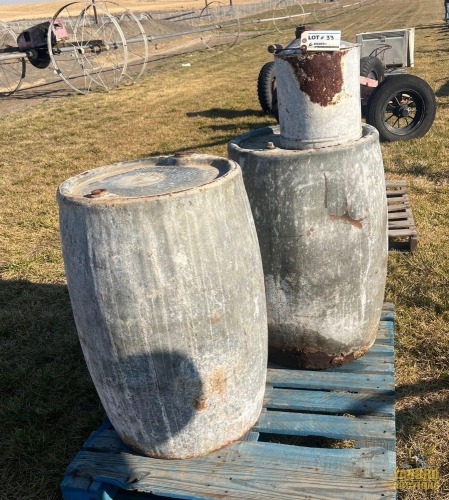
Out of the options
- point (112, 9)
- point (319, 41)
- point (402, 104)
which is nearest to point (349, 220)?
point (319, 41)

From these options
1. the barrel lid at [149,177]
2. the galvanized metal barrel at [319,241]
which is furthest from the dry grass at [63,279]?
the barrel lid at [149,177]

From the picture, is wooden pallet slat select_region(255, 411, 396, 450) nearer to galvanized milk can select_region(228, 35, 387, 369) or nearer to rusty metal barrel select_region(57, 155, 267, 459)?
rusty metal barrel select_region(57, 155, 267, 459)

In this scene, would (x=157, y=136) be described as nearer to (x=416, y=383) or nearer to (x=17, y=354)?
(x=17, y=354)

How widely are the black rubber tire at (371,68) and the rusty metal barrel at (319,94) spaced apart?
647 cm

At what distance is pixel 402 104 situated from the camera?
7500mm

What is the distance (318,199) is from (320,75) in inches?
22.7

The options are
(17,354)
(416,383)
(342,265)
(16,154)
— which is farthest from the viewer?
(16,154)

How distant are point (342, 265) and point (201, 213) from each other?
3.34 ft

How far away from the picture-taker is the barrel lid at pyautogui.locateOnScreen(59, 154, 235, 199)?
2.09 meters

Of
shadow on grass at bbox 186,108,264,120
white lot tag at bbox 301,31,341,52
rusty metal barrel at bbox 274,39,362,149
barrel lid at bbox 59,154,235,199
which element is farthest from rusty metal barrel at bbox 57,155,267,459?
shadow on grass at bbox 186,108,264,120

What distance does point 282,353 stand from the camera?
9.74 feet

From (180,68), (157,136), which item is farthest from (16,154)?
(180,68)

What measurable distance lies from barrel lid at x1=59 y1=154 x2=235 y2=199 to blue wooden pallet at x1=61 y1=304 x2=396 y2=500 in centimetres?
118

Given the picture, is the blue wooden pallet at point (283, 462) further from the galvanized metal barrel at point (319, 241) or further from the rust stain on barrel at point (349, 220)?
the rust stain on barrel at point (349, 220)
